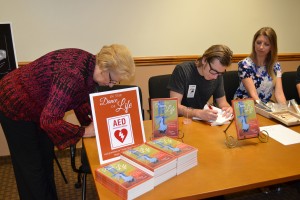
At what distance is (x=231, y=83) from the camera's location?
283 cm

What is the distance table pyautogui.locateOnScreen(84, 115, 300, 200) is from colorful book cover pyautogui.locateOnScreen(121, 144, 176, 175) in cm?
10

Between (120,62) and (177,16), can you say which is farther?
(177,16)

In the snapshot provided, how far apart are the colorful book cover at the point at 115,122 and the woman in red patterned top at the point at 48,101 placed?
0.36 ft

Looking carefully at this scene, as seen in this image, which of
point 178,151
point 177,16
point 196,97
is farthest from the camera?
point 177,16

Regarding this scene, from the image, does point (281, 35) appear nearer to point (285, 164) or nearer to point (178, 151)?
point (285, 164)

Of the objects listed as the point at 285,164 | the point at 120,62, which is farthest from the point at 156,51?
the point at 285,164

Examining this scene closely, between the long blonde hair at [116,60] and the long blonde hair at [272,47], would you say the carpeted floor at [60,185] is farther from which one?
the long blonde hair at [272,47]

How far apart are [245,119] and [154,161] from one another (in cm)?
71

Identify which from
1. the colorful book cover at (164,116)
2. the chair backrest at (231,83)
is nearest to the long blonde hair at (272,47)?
the chair backrest at (231,83)

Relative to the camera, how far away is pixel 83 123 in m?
1.88

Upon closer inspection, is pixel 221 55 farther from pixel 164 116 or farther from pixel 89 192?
pixel 89 192

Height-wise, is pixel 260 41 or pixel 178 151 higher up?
pixel 260 41

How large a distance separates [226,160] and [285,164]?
0.97ft

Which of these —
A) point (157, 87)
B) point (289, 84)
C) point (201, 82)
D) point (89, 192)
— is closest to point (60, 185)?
point (89, 192)
